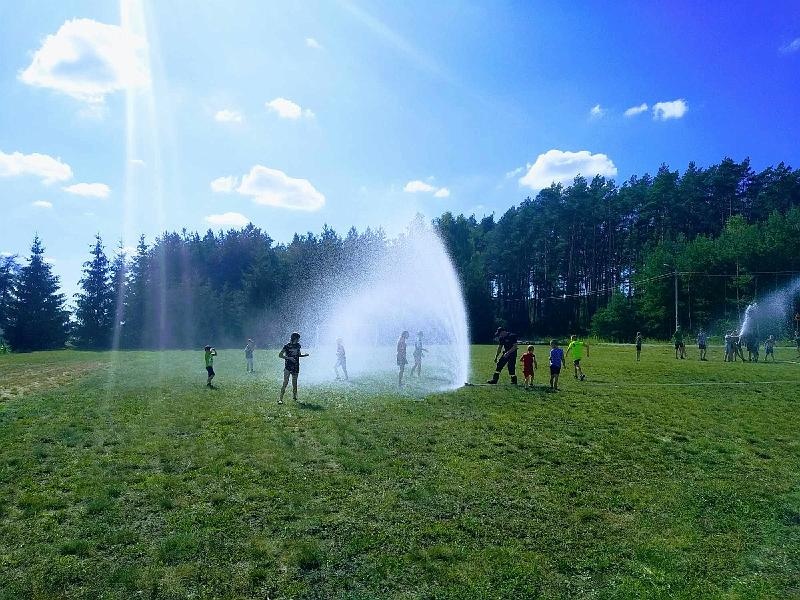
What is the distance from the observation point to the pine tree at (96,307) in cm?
8619

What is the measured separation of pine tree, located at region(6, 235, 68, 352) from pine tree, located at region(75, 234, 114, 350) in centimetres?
318

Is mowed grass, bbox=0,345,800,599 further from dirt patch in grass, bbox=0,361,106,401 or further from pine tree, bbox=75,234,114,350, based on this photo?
pine tree, bbox=75,234,114,350

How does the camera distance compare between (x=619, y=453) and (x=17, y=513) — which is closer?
(x=17, y=513)

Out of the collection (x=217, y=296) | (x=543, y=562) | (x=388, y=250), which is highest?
(x=388, y=250)

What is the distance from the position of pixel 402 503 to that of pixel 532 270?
101656mm

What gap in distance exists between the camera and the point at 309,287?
87.9m

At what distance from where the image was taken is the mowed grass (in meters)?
6.11

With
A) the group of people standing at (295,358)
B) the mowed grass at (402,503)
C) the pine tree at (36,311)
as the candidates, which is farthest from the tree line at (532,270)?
the mowed grass at (402,503)

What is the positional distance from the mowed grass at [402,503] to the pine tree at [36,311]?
75421 mm

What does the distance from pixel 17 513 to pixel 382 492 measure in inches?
212

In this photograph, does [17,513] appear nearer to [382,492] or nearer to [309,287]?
[382,492]

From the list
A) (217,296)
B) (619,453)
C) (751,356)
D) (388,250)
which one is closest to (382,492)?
(619,453)

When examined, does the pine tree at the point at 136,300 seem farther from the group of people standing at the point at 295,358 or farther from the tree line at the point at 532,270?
the group of people standing at the point at 295,358

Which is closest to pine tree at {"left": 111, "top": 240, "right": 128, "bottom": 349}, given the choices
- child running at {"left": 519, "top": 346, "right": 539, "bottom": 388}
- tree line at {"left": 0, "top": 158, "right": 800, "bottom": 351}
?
tree line at {"left": 0, "top": 158, "right": 800, "bottom": 351}
